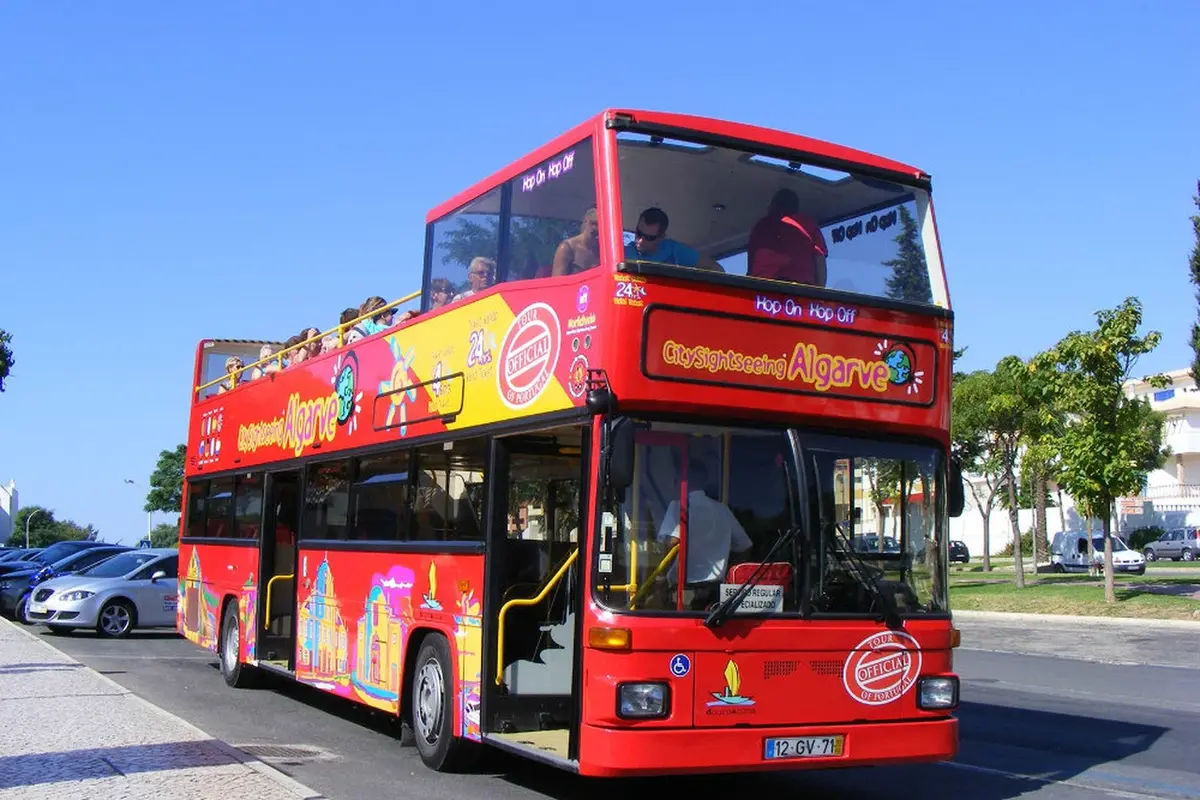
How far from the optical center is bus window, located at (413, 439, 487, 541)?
29.7ft

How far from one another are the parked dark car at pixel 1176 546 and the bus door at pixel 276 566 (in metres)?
57.6

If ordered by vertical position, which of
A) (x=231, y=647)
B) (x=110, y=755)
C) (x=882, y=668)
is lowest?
(x=110, y=755)

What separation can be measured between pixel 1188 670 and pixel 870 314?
12261mm

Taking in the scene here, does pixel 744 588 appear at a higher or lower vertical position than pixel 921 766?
higher

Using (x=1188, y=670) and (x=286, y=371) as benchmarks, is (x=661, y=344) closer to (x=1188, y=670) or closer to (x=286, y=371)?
(x=286, y=371)

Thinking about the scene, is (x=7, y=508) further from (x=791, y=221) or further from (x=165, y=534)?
(x=791, y=221)

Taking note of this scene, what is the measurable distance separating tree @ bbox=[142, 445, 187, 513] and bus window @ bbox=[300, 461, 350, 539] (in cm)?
7950

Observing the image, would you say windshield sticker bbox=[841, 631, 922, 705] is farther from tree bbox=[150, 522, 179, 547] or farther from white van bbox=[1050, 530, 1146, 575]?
tree bbox=[150, 522, 179, 547]

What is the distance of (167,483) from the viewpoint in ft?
298

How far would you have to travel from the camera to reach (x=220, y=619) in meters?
15.9

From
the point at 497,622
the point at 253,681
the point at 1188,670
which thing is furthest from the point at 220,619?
the point at 1188,670

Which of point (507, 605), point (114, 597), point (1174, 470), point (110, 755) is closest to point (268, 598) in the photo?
point (110, 755)

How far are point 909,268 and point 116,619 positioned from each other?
17.6 meters

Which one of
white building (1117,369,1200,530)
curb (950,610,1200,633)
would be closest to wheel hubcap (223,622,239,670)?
curb (950,610,1200,633)
